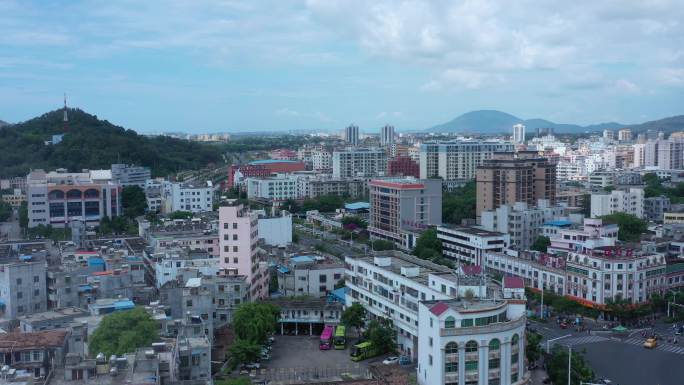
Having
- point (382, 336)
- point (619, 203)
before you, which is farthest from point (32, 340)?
point (619, 203)

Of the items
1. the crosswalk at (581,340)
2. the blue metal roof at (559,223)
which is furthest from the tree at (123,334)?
the blue metal roof at (559,223)

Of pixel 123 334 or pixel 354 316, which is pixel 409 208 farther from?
pixel 123 334

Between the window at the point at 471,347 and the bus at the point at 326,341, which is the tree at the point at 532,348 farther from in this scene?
the bus at the point at 326,341

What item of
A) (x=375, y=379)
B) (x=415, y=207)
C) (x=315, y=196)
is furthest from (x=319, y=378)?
(x=315, y=196)

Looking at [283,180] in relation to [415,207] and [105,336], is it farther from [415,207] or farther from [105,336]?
[105,336]

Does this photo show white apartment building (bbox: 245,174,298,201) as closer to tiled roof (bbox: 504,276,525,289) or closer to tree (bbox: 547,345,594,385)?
tiled roof (bbox: 504,276,525,289)
